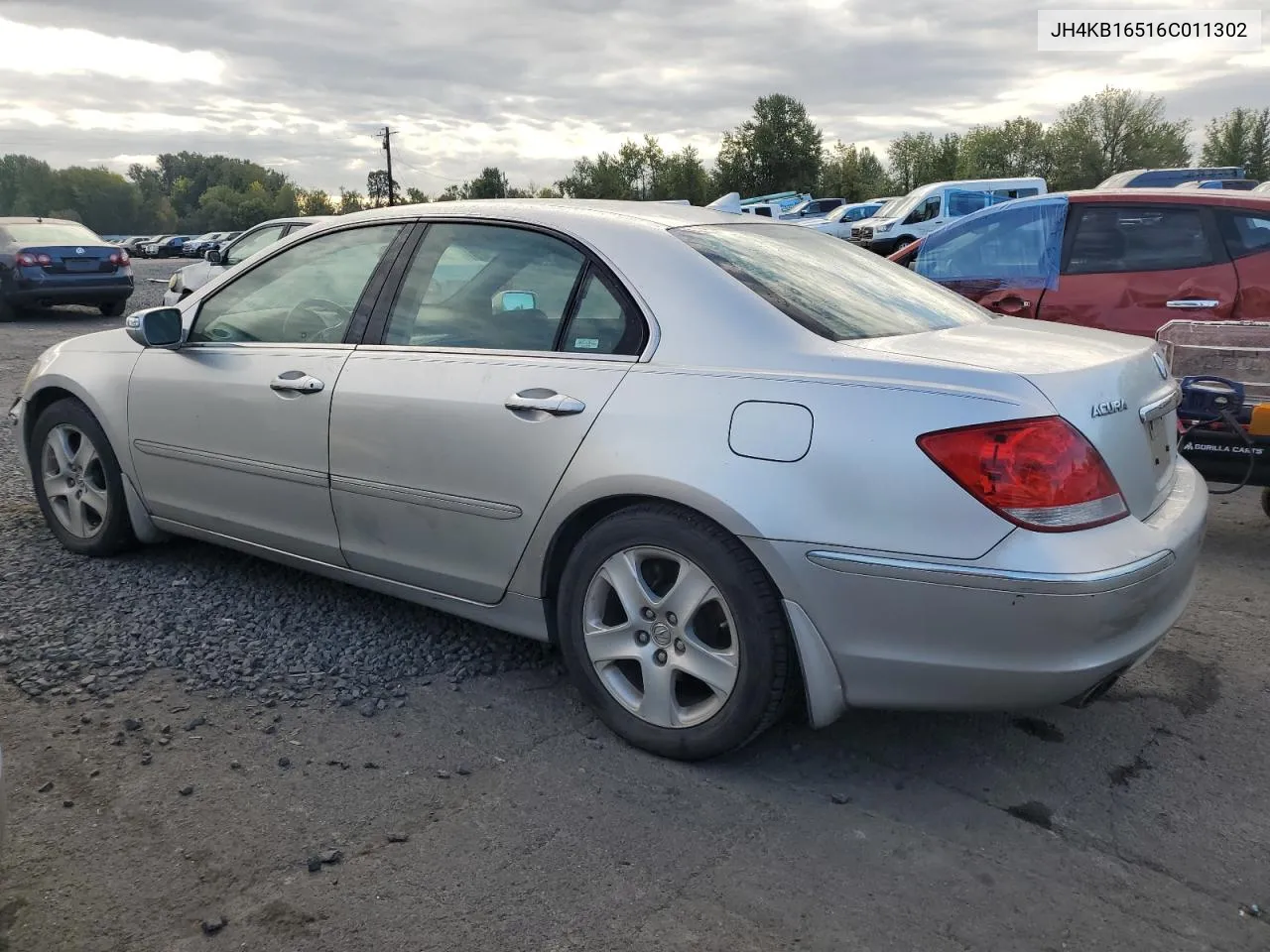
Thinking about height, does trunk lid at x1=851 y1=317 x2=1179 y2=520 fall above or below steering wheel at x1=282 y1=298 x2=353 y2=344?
below

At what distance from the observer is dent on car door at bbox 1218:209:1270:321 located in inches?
231

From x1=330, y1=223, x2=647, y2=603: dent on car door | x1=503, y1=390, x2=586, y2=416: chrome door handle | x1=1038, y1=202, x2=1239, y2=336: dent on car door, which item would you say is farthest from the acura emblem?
x1=1038, y1=202, x2=1239, y2=336: dent on car door

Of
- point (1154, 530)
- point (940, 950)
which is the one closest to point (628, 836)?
point (940, 950)

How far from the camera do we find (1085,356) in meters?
2.89

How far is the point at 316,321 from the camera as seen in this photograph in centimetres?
386

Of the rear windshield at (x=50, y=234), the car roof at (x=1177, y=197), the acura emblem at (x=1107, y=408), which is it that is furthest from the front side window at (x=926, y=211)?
the acura emblem at (x=1107, y=408)

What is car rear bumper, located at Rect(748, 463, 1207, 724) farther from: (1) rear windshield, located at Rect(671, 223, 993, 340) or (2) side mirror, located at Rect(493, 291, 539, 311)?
(2) side mirror, located at Rect(493, 291, 539, 311)

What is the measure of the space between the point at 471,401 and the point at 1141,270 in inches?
183

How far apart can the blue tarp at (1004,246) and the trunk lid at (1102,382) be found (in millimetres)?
3477

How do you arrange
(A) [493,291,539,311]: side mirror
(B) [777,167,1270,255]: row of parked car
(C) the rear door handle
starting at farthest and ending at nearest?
(B) [777,167,1270,255]: row of parked car → (C) the rear door handle → (A) [493,291,539,311]: side mirror

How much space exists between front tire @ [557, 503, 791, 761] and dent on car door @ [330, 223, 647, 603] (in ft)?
0.91

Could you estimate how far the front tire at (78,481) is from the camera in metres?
4.50

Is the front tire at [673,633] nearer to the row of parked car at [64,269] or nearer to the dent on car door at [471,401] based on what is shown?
the dent on car door at [471,401]

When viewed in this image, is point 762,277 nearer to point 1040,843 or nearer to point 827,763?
point 827,763
